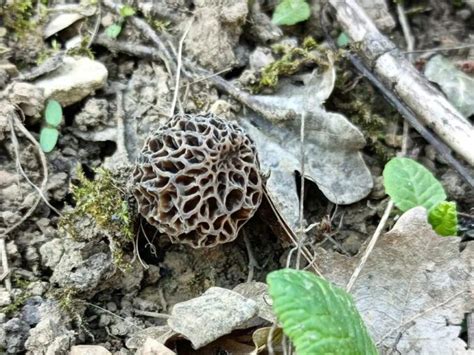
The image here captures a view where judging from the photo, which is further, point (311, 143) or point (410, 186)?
point (311, 143)

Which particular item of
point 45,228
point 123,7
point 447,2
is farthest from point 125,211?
point 447,2

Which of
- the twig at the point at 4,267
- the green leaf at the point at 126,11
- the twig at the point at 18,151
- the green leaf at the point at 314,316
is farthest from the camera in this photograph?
the green leaf at the point at 126,11

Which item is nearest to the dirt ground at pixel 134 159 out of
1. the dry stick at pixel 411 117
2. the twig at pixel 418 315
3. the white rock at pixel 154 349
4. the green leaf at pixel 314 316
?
the dry stick at pixel 411 117

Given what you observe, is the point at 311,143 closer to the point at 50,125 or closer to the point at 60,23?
the point at 50,125

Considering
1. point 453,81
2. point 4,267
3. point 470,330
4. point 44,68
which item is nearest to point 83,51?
point 44,68

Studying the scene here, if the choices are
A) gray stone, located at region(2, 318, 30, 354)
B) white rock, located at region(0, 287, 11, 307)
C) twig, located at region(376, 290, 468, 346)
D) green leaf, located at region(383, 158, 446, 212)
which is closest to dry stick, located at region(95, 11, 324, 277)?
green leaf, located at region(383, 158, 446, 212)

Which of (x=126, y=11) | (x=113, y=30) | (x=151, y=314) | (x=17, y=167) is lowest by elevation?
(x=151, y=314)

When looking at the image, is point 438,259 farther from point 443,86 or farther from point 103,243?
point 103,243

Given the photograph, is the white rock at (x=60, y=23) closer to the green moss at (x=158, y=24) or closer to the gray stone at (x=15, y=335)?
the green moss at (x=158, y=24)
